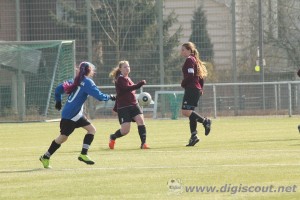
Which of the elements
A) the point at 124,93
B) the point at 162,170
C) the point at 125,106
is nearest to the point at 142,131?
the point at 125,106

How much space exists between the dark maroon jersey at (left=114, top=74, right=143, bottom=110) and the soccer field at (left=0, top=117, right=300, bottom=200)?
860 millimetres

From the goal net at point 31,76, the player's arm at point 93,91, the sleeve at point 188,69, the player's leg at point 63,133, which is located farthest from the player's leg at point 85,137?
the goal net at point 31,76

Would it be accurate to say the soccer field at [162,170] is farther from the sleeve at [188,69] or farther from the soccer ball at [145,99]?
the sleeve at [188,69]

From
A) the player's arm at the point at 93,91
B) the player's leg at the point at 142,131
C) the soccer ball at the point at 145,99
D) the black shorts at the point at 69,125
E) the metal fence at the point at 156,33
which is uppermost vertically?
the metal fence at the point at 156,33

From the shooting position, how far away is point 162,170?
13.6 m

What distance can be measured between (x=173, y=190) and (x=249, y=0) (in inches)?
1084

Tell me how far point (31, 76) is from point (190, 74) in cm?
1583

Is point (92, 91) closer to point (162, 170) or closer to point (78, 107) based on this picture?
point (78, 107)

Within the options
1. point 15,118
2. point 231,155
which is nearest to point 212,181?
point 231,155

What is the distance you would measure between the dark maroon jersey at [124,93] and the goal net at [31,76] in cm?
1491

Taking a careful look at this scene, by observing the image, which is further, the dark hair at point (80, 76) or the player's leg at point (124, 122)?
the player's leg at point (124, 122)

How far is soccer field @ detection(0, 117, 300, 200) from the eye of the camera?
11141mm

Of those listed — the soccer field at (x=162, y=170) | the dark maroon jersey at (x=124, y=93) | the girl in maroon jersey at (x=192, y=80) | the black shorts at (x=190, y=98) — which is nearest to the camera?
the soccer field at (x=162, y=170)

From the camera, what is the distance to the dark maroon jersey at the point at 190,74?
768 inches
